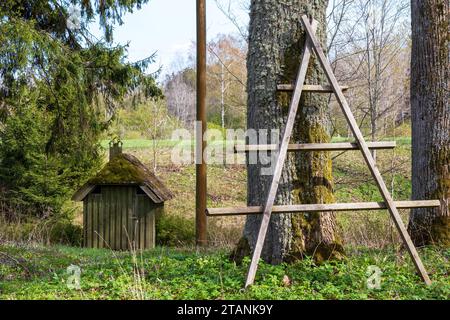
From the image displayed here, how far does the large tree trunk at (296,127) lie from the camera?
578 cm

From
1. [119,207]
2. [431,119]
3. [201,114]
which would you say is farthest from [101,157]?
[431,119]

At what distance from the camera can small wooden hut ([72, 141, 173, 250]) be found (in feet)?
48.8

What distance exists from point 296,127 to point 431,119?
2.95m

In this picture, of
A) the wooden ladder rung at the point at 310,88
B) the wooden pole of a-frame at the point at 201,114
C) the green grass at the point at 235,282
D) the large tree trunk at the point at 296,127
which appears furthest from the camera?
the wooden pole of a-frame at the point at 201,114

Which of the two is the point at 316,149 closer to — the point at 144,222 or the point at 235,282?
the point at 235,282

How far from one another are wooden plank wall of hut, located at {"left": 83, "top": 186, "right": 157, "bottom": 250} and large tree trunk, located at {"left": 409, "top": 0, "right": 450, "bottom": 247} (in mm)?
8856

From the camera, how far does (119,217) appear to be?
595 inches

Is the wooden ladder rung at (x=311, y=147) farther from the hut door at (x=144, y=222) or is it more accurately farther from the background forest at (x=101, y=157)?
the hut door at (x=144, y=222)

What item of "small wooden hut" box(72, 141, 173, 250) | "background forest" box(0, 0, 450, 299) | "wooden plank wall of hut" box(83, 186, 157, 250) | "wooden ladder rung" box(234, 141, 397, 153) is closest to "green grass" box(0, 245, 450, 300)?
"background forest" box(0, 0, 450, 299)

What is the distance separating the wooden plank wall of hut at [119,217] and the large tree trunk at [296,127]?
376 inches

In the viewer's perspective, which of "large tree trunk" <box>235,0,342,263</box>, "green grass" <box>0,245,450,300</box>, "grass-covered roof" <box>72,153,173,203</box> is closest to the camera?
"green grass" <box>0,245,450,300</box>

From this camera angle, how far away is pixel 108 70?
540 inches

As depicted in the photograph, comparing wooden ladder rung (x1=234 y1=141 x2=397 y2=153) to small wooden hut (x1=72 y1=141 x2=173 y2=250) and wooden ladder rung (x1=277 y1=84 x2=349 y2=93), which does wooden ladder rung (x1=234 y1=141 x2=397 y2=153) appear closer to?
wooden ladder rung (x1=277 y1=84 x2=349 y2=93)

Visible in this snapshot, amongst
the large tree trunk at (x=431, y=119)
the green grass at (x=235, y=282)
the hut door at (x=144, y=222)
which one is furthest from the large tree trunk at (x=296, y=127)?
the hut door at (x=144, y=222)
